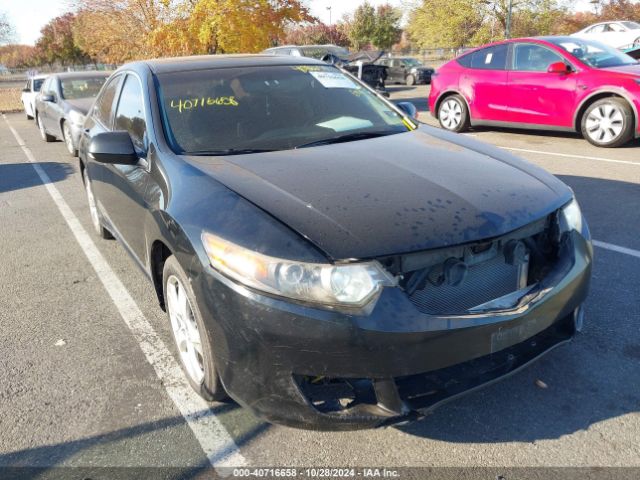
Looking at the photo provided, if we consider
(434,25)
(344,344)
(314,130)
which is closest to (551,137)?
(314,130)

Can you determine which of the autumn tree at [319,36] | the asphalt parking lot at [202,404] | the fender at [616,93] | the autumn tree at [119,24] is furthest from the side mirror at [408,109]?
the autumn tree at [319,36]

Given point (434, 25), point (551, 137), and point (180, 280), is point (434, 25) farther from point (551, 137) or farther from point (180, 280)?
point (180, 280)

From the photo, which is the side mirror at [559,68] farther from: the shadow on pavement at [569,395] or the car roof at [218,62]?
the shadow on pavement at [569,395]

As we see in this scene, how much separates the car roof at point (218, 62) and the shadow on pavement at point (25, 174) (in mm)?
4724

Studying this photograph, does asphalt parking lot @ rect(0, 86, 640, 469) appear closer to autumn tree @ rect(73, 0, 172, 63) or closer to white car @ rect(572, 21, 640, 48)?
autumn tree @ rect(73, 0, 172, 63)

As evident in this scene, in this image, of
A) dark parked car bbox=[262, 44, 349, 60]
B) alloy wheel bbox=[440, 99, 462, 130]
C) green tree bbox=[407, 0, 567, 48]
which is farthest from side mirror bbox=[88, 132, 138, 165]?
green tree bbox=[407, 0, 567, 48]

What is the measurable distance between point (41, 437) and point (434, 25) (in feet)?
128

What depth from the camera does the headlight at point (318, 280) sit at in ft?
6.64

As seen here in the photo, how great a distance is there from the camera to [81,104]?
9.79m

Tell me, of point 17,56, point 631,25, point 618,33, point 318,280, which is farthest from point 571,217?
point 17,56

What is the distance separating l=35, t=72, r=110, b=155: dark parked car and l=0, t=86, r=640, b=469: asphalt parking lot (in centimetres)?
581

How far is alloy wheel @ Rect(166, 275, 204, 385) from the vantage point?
8.45ft

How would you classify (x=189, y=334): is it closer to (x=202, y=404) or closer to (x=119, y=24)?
(x=202, y=404)

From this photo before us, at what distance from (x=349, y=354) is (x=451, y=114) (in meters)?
8.84
